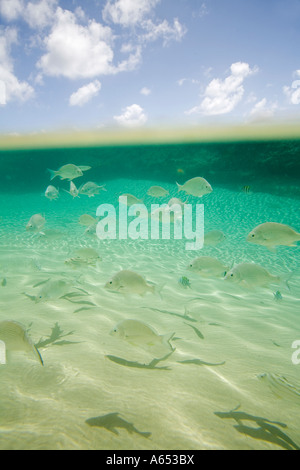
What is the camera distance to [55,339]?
9.47 ft

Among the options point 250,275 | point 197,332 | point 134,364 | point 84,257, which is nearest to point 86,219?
point 84,257

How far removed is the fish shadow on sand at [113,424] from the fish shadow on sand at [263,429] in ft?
2.21

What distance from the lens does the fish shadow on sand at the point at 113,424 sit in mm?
1473

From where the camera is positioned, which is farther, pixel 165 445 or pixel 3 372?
pixel 3 372

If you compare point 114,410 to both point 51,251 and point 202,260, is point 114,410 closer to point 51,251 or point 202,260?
point 202,260

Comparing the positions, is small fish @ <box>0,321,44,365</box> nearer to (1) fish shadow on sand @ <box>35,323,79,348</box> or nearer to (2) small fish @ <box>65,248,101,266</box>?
(1) fish shadow on sand @ <box>35,323,79,348</box>

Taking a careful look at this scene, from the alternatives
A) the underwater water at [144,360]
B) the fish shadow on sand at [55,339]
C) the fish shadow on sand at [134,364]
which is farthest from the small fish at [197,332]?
the fish shadow on sand at [55,339]

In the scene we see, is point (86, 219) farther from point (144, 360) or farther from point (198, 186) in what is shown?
point (144, 360)

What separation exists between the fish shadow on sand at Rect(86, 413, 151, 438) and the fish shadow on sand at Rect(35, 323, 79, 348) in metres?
1.38

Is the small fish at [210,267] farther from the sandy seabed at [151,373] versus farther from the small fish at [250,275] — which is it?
the sandy seabed at [151,373]

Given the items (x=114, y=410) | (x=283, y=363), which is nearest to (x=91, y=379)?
(x=114, y=410)

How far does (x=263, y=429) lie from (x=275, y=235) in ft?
8.22

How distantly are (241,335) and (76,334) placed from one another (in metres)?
2.50
